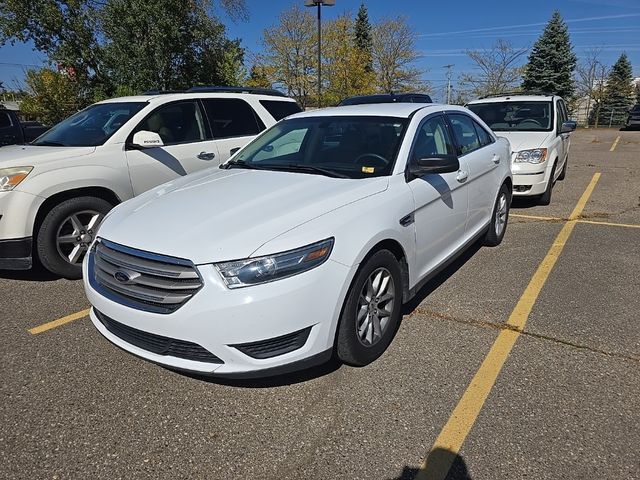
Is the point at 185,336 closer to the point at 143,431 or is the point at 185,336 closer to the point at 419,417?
the point at 143,431

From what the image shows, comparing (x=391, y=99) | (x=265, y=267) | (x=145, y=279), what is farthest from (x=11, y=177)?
(x=391, y=99)

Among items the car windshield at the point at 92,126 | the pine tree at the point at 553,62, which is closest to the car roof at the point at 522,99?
the car windshield at the point at 92,126

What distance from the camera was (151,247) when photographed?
2574 millimetres

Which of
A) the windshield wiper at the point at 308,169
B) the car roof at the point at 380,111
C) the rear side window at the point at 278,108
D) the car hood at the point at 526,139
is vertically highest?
the car roof at the point at 380,111

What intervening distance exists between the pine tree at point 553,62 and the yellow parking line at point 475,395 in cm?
3558

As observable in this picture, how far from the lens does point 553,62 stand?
35000mm

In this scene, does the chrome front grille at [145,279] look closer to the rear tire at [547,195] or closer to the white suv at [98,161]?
the white suv at [98,161]

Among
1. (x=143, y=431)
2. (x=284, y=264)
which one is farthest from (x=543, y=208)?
(x=143, y=431)

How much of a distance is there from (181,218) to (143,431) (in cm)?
120

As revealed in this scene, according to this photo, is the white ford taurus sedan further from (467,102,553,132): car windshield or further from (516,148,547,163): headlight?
(467,102,553,132): car windshield

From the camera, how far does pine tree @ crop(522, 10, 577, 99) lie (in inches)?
1366

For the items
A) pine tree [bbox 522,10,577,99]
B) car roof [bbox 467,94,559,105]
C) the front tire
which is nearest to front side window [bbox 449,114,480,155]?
the front tire

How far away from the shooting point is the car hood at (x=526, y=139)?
7.19 m

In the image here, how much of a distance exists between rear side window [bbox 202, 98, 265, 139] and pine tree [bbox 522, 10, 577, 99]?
34.0 meters
